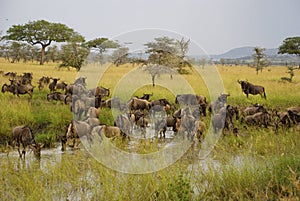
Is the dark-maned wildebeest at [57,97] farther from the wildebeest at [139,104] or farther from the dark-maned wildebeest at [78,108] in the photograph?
the wildebeest at [139,104]

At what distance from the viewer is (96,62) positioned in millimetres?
24484

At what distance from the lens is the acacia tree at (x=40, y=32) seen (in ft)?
138

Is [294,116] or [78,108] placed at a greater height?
[294,116]

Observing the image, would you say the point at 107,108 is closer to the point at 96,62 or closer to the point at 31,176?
the point at 31,176

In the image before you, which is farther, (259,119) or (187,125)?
(259,119)

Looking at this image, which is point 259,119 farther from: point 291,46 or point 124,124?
point 291,46

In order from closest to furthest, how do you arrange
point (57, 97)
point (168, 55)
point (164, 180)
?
point (164, 180), point (57, 97), point (168, 55)

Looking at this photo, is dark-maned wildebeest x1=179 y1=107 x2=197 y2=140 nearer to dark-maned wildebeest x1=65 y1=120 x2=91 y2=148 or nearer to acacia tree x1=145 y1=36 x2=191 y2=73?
dark-maned wildebeest x1=65 y1=120 x2=91 y2=148

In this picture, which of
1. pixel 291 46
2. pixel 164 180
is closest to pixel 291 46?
pixel 291 46

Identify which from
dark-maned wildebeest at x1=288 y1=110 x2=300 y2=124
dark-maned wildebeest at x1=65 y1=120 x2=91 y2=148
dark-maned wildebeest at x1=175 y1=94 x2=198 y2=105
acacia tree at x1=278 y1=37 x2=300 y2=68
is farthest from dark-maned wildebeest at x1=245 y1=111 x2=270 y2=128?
acacia tree at x1=278 y1=37 x2=300 y2=68

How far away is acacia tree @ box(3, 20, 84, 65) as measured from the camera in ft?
138

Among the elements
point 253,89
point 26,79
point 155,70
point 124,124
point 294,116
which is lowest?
point 124,124

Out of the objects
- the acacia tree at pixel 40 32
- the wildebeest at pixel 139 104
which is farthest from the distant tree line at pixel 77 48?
the wildebeest at pixel 139 104

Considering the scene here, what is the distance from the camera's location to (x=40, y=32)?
42.6 metres
